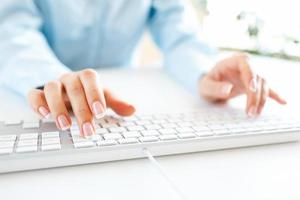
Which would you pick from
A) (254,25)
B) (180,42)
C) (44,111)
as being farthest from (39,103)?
(254,25)

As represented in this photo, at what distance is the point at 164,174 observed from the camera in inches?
13.7

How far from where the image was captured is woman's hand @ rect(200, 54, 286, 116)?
0.54 meters

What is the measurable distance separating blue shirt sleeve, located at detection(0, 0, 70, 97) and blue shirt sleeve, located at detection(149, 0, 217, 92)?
244 millimetres

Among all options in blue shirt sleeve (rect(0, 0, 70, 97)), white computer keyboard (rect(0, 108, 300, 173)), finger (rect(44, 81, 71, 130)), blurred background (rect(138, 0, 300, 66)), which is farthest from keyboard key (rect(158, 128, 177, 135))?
blurred background (rect(138, 0, 300, 66))

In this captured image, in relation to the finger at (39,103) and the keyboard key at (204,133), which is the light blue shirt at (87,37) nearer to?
the finger at (39,103)

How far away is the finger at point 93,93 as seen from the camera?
416mm

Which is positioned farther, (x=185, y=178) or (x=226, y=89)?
(x=226, y=89)

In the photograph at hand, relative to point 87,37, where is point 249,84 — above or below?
below

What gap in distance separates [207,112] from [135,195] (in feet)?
0.74

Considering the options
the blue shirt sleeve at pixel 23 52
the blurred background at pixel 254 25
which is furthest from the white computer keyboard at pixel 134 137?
the blurred background at pixel 254 25

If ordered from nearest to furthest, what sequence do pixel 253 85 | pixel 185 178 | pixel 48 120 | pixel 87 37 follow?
pixel 185 178, pixel 48 120, pixel 253 85, pixel 87 37

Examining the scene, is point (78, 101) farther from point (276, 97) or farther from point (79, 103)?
point (276, 97)

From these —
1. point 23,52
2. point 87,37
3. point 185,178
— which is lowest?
point 185,178

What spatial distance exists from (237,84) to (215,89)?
5 cm
